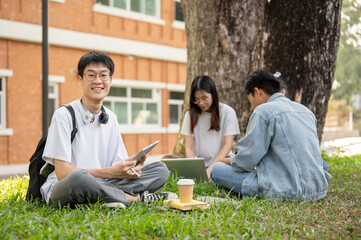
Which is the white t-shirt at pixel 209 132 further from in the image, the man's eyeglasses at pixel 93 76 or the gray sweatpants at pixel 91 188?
the man's eyeglasses at pixel 93 76

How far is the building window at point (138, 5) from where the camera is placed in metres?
12.7

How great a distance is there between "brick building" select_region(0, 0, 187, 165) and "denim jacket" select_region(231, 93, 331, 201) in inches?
338

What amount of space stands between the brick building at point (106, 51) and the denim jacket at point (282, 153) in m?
8.57

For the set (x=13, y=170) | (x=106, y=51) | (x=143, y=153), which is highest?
(x=106, y=51)

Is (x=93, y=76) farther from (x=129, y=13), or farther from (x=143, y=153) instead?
(x=129, y=13)

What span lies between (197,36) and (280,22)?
1.38 metres

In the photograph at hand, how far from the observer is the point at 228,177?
4316mm

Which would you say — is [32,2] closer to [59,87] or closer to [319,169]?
[59,87]

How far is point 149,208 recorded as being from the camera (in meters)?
3.49

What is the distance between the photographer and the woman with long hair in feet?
17.2

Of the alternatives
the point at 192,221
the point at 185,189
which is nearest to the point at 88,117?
the point at 185,189

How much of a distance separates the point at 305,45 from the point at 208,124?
1.85 meters

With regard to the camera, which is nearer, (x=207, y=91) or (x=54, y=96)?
(x=207, y=91)

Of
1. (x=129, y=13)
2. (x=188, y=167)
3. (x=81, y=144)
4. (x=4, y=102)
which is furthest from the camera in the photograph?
(x=129, y=13)
